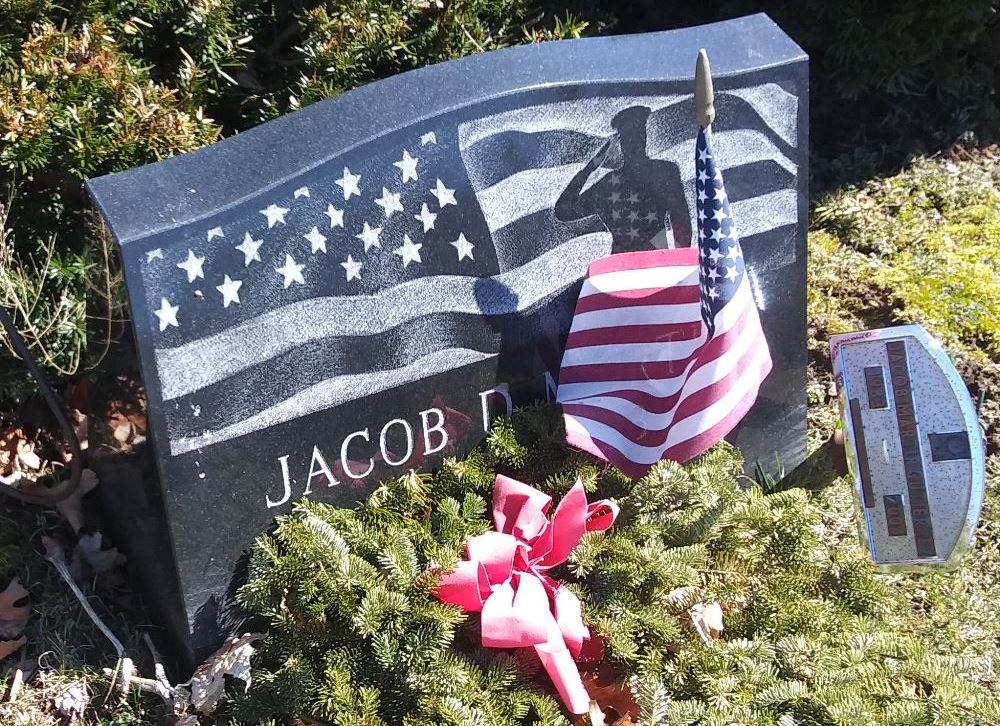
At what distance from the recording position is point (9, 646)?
292 cm

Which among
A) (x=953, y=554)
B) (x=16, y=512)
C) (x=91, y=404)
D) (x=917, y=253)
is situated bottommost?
(x=953, y=554)

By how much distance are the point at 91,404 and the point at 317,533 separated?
77 centimetres

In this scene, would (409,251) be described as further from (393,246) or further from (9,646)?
(9,646)

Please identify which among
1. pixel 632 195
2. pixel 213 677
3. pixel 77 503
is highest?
pixel 632 195

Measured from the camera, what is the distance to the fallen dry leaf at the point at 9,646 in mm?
2912

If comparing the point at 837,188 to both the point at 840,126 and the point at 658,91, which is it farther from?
the point at 658,91

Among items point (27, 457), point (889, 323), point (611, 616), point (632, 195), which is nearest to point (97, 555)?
point (27, 457)

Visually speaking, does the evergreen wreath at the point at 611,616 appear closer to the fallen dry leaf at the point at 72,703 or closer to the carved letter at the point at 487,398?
the carved letter at the point at 487,398

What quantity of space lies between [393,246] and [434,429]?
1.77 feet

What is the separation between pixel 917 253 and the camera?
4.34 m

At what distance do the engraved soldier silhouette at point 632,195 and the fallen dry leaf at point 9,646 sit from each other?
6.17ft

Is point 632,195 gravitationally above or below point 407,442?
above

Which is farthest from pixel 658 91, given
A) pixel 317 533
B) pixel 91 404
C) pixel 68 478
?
pixel 68 478

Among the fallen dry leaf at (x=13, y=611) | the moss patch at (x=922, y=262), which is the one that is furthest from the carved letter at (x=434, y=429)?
the moss patch at (x=922, y=262)
